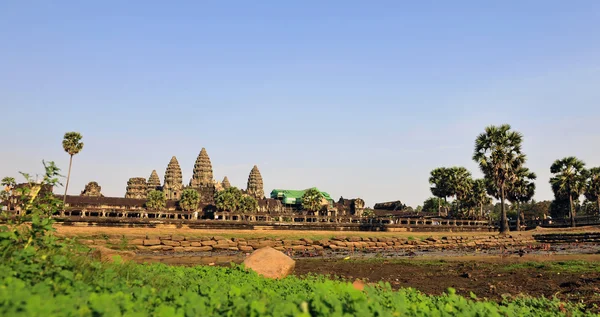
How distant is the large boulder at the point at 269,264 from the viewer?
47.0ft

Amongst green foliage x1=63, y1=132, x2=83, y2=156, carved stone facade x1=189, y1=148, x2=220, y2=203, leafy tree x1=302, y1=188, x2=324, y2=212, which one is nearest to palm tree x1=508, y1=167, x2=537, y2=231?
leafy tree x1=302, y1=188, x2=324, y2=212

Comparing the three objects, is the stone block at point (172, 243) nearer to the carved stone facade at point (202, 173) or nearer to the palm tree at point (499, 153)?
the palm tree at point (499, 153)

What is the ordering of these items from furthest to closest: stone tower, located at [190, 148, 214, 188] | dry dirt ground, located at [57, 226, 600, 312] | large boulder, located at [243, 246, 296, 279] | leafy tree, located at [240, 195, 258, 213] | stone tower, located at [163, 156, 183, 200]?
stone tower, located at [190, 148, 214, 188]
stone tower, located at [163, 156, 183, 200]
leafy tree, located at [240, 195, 258, 213]
large boulder, located at [243, 246, 296, 279]
dry dirt ground, located at [57, 226, 600, 312]

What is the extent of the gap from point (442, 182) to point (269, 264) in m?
89.3

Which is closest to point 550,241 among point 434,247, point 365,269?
point 434,247

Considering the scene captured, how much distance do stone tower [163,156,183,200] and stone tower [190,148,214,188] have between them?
20.1ft

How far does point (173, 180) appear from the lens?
16438cm

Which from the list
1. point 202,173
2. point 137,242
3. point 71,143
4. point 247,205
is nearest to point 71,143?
point 71,143

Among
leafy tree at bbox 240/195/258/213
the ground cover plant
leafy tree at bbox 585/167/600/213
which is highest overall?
leafy tree at bbox 585/167/600/213

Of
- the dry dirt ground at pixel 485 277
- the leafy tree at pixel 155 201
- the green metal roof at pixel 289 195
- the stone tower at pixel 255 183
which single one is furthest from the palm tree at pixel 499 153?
the stone tower at pixel 255 183

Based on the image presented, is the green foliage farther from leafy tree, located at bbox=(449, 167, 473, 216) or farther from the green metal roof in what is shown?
the green metal roof

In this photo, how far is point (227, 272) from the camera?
12.7 m

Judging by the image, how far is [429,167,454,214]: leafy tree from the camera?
312 feet

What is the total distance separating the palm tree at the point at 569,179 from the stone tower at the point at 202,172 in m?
120
